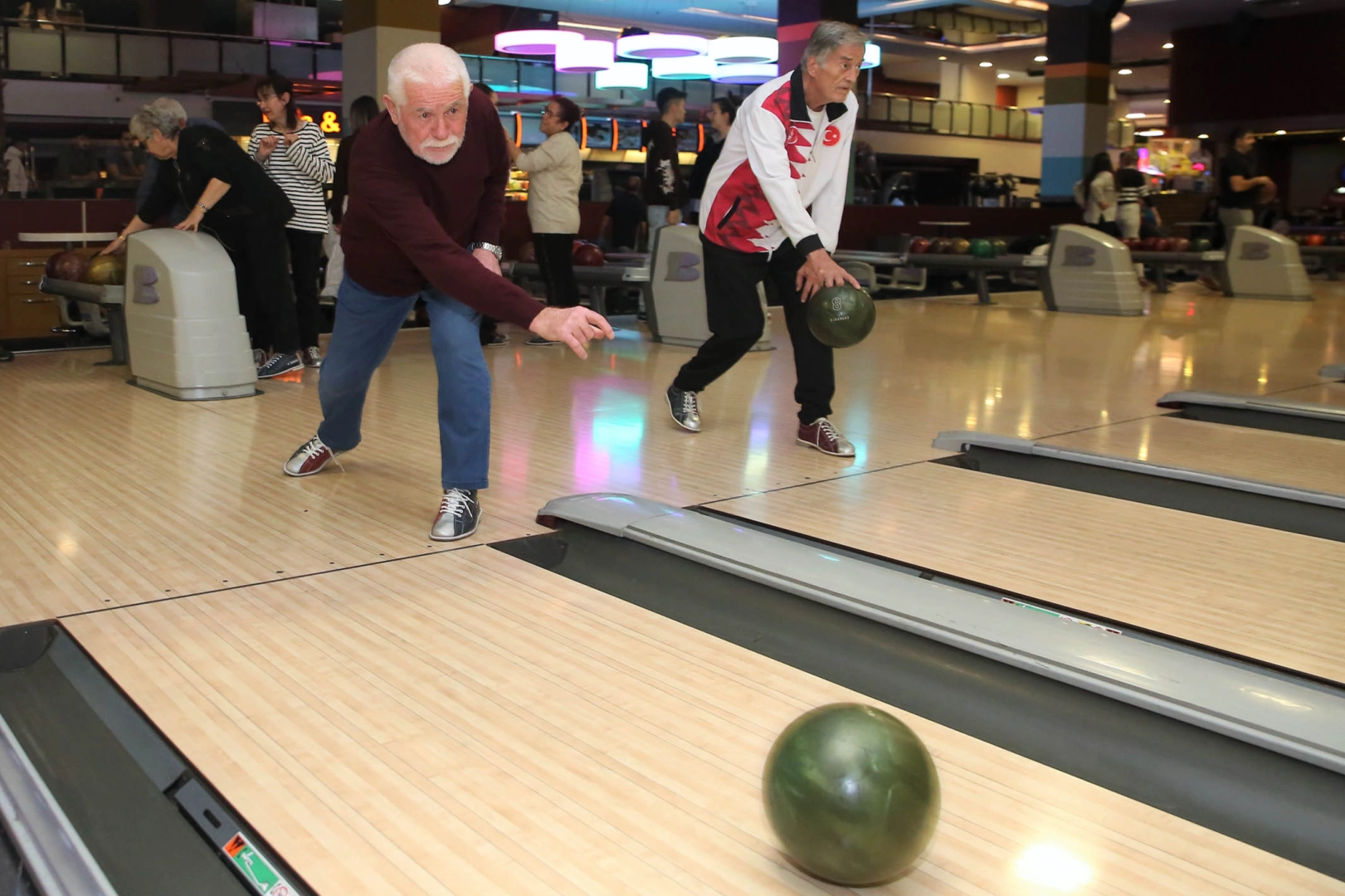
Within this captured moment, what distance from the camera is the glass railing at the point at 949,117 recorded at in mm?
16281

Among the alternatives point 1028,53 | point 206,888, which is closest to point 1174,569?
point 206,888

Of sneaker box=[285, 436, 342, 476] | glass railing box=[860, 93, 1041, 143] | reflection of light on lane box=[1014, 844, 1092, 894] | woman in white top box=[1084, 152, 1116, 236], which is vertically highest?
glass railing box=[860, 93, 1041, 143]

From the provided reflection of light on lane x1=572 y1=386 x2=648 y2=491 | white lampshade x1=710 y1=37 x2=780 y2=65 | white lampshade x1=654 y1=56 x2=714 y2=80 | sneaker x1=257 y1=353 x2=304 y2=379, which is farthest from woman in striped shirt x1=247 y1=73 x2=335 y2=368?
white lampshade x1=654 y1=56 x2=714 y2=80

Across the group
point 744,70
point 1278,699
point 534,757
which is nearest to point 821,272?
point 1278,699

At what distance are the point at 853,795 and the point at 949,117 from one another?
17.5 m

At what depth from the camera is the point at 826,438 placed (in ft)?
10.5

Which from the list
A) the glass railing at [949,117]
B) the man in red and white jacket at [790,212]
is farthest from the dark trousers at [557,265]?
the glass railing at [949,117]

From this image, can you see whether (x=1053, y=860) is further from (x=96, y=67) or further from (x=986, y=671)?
(x=96, y=67)

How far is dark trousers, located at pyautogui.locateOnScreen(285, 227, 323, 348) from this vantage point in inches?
176

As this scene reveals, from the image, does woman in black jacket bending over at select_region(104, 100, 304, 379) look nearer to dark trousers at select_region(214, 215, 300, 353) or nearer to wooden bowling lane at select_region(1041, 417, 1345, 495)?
dark trousers at select_region(214, 215, 300, 353)

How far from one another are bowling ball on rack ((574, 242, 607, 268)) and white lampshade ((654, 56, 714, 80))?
4801mm

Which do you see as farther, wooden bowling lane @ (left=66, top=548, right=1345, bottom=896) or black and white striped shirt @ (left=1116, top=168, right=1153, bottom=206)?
black and white striped shirt @ (left=1116, top=168, right=1153, bottom=206)

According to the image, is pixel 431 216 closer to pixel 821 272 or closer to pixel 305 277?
pixel 821 272

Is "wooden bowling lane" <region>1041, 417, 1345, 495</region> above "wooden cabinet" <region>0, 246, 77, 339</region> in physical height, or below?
below
